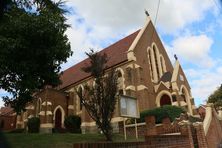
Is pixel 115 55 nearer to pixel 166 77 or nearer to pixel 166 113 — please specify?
pixel 166 77

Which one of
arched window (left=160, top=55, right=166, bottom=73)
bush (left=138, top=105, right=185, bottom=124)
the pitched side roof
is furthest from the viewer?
arched window (left=160, top=55, right=166, bottom=73)

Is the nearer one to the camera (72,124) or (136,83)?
(136,83)

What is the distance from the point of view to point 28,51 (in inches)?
578

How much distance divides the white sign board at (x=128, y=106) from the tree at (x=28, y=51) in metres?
5.56

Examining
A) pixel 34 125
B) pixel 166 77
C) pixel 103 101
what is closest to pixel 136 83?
pixel 166 77

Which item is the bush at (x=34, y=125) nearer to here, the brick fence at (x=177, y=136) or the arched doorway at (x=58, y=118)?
the arched doorway at (x=58, y=118)

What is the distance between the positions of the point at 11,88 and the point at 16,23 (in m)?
3.87

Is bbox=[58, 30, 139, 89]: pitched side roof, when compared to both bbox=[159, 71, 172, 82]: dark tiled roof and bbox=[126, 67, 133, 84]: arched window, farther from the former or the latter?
bbox=[159, 71, 172, 82]: dark tiled roof

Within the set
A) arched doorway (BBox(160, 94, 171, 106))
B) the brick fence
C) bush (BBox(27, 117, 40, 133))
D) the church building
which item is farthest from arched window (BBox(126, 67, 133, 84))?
bush (BBox(27, 117, 40, 133))

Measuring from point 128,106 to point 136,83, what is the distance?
1408 centimetres

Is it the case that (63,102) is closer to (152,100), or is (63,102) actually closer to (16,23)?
(152,100)

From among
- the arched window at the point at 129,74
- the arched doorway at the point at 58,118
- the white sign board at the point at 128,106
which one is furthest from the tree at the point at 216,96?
the white sign board at the point at 128,106

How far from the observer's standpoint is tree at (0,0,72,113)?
1384 centimetres

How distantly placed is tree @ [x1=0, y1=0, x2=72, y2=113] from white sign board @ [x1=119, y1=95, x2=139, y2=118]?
18.2 ft
